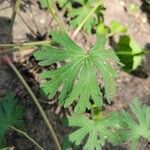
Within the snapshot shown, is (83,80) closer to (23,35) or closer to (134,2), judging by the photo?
(23,35)

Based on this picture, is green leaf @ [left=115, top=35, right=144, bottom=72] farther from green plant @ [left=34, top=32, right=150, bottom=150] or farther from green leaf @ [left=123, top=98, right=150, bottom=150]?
green plant @ [left=34, top=32, right=150, bottom=150]

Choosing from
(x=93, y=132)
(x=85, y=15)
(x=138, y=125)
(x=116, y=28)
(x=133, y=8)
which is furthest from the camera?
(x=133, y=8)

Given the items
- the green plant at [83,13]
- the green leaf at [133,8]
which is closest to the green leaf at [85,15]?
the green plant at [83,13]

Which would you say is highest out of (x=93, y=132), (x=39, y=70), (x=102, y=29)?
(x=102, y=29)

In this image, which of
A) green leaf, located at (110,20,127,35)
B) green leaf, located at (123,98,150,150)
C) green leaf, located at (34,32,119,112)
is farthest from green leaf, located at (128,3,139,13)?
green leaf, located at (34,32,119,112)

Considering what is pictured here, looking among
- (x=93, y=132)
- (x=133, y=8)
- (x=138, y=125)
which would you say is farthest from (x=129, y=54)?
(x=93, y=132)

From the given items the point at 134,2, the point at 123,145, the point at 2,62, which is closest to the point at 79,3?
the point at 134,2

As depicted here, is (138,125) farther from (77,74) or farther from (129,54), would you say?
(129,54)
